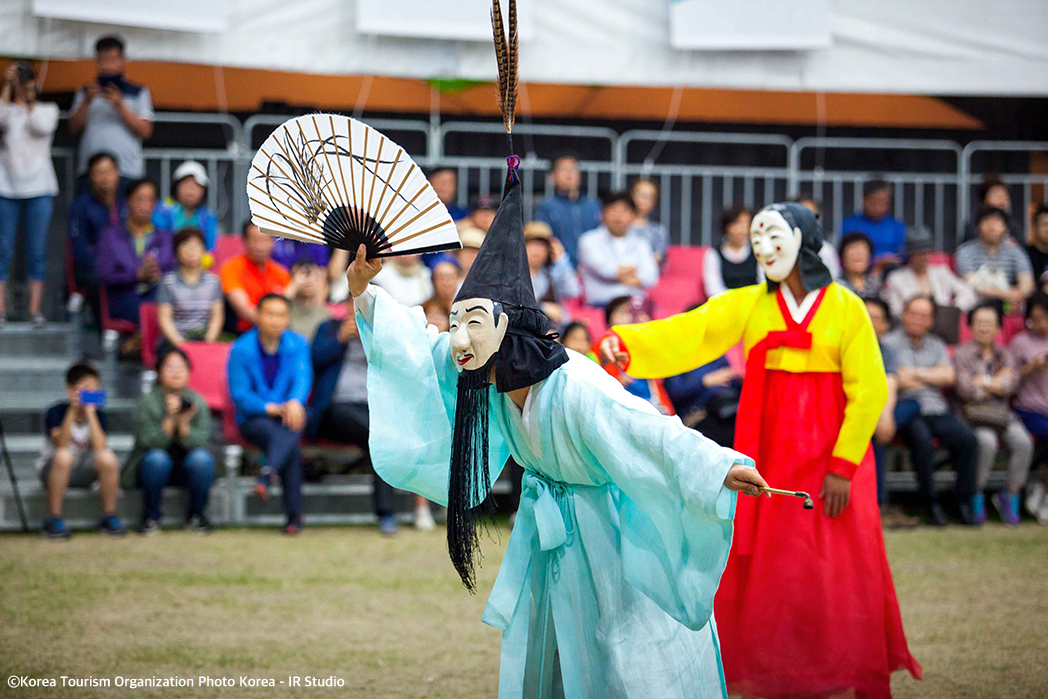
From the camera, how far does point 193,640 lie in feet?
13.6

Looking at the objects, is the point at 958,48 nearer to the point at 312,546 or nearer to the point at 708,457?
the point at 312,546

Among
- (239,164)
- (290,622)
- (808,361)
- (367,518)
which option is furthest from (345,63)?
(808,361)

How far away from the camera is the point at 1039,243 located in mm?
8242

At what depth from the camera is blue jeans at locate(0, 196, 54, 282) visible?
719 centimetres

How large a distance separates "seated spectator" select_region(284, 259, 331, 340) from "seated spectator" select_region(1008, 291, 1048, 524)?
4.70 metres

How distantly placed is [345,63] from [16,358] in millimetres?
3010

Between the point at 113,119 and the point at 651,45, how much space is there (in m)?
3.87

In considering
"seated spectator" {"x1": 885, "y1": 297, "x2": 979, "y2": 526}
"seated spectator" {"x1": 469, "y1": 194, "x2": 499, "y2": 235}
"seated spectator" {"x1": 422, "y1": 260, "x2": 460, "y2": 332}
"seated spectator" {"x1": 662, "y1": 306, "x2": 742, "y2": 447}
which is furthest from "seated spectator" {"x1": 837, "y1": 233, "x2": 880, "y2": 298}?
"seated spectator" {"x1": 422, "y1": 260, "x2": 460, "y2": 332}

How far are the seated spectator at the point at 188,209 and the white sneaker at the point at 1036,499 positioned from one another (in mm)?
5879

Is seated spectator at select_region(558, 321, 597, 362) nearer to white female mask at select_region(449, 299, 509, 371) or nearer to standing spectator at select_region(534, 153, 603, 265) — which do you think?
standing spectator at select_region(534, 153, 603, 265)

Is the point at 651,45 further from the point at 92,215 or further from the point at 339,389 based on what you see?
the point at 92,215

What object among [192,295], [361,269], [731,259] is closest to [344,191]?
[361,269]

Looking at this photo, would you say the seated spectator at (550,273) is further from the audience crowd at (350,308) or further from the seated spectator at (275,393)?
the seated spectator at (275,393)

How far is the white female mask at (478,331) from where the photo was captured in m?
2.68
